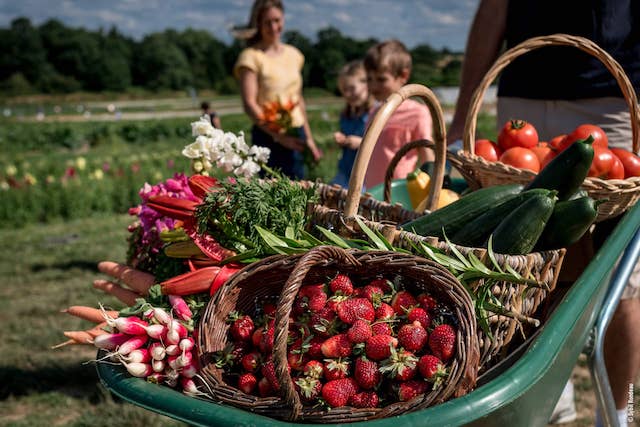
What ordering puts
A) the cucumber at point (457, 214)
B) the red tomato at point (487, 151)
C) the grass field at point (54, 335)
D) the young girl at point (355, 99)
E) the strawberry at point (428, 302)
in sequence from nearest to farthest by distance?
the strawberry at point (428, 302)
the cucumber at point (457, 214)
the red tomato at point (487, 151)
the grass field at point (54, 335)
the young girl at point (355, 99)

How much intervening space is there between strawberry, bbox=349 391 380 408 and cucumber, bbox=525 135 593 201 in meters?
0.89

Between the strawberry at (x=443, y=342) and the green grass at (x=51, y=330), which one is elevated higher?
the strawberry at (x=443, y=342)

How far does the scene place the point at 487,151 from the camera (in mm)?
2289

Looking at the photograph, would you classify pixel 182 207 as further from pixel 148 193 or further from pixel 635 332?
pixel 635 332

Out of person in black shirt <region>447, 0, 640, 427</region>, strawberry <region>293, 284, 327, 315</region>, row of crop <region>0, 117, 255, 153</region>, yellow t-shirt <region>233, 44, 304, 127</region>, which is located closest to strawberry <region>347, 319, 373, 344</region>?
strawberry <region>293, 284, 327, 315</region>

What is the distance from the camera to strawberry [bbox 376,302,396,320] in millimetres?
1327

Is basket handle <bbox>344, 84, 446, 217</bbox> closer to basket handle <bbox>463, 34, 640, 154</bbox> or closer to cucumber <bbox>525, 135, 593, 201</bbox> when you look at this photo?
basket handle <bbox>463, 34, 640, 154</bbox>

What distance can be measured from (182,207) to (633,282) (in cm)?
176

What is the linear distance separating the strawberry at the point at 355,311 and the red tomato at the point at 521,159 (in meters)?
1.01

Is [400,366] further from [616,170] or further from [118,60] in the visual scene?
[118,60]

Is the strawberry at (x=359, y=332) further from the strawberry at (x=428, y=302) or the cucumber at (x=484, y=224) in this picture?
the cucumber at (x=484, y=224)

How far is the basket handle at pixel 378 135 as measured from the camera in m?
1.68

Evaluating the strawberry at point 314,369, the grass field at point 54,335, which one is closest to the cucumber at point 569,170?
the strawberry at point 314,369

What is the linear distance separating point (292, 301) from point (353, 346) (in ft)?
0.65
